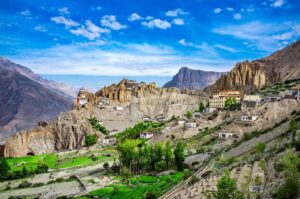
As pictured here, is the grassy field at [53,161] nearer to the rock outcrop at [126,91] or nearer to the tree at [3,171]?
the tree at [3,171]

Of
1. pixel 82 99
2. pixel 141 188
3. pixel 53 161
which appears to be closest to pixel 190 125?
pixel 53 161

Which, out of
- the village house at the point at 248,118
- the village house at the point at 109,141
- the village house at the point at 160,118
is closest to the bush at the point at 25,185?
the village house at the point at 109,141

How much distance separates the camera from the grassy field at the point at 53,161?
3492 inches

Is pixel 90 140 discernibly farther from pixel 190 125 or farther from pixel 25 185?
pixel 25 185

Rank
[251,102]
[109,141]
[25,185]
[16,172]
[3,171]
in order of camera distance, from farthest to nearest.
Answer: [109,141]
[251,102]
[3,171]
[16,172]
[25,185]

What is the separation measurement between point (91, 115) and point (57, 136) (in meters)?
20.9

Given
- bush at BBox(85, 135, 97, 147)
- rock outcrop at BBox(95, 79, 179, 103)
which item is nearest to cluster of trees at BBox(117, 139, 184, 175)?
bush at BBox(85, 135, 97, 147)

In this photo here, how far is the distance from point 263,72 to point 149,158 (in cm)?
10548

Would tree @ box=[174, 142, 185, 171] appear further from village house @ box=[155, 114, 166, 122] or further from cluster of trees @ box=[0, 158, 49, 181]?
village house @ box=[155, 114, 166, 122]

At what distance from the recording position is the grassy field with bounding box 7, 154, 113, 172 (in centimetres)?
8869

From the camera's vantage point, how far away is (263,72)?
524ft

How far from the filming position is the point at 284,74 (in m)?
152

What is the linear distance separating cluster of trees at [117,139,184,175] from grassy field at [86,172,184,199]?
3.33m

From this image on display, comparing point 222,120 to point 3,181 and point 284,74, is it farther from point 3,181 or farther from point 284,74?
point 284,74
